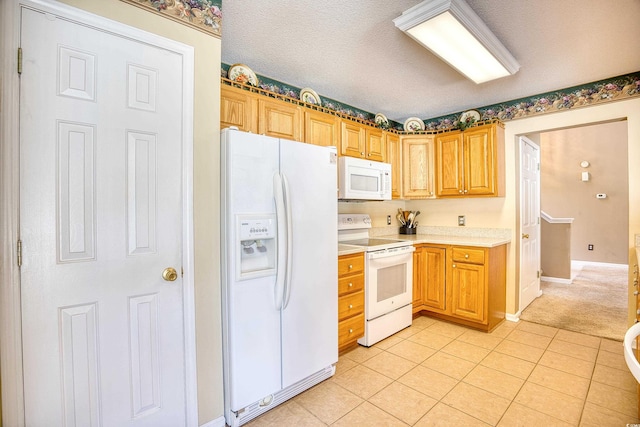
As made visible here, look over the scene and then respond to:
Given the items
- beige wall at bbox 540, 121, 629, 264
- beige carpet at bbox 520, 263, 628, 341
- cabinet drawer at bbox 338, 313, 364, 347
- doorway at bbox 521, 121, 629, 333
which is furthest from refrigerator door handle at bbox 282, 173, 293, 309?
beige wall at bbox 540, 121, 629, 264

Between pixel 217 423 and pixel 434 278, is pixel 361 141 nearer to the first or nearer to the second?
pixel 434 278

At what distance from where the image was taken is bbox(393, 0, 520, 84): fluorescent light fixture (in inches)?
70.8

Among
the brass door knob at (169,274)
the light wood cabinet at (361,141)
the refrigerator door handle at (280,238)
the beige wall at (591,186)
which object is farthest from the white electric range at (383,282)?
the beige wall at (591,186)

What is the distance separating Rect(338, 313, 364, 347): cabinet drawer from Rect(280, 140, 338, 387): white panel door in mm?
277

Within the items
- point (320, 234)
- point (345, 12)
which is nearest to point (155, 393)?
point (320, 234)

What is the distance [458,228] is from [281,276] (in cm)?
290

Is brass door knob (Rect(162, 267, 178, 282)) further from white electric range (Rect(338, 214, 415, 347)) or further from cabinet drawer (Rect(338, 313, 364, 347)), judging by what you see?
white electric range (Rect(338, 214, 415, 347))

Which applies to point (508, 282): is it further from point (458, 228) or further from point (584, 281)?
point (584, 281)

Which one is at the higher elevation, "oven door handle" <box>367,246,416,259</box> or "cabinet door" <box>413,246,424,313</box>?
"oven door handle" <box>367,246,416,259</box>

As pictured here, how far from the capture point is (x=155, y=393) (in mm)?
1537

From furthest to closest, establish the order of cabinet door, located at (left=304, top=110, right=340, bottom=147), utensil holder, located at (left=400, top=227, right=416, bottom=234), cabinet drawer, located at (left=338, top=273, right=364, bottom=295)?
utensil holder, located at (left=400, top=227, right=416, bottom=234)
cabinet door, located at (left=304, top=110, right=340, bottom=147)
cabinet drawer, located at (left=338, top=273, right=364, bottom=295)

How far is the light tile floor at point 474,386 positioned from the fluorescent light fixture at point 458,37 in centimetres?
246

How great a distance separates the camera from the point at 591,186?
623 centimetres

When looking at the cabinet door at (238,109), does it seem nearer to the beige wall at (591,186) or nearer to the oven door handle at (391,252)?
the oven door handle at (391,252)
